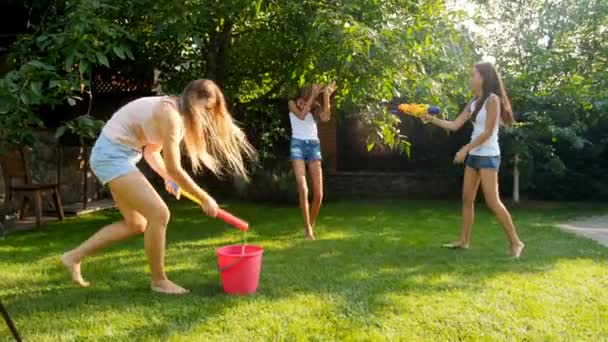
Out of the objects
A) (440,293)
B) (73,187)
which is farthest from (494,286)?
(73,187)

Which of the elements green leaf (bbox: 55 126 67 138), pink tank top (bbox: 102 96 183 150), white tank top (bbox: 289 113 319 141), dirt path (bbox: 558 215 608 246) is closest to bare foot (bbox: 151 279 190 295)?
pink tank top (bbox: 102 96 183 150)

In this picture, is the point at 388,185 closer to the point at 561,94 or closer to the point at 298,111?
the point at 561,94

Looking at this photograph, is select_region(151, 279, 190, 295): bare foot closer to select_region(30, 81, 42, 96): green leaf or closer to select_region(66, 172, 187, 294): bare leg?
select_region(66, 172, 187, 294): bare leg

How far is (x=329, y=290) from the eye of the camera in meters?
3.43

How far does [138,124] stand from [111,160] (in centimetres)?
26

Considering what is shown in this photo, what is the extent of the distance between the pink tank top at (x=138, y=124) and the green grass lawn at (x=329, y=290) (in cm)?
94

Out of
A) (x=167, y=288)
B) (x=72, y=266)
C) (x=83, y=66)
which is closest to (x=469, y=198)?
(x=167, y=288)

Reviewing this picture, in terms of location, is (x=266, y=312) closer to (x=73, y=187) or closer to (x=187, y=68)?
(x=187, y=68)

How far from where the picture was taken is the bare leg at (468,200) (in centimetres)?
462

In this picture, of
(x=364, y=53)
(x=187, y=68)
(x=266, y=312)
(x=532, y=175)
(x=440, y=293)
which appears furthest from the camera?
(x=532, y=175)

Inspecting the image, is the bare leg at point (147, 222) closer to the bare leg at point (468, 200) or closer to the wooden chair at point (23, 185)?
the bare leg at point (468, 200)

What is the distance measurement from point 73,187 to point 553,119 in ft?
23.0

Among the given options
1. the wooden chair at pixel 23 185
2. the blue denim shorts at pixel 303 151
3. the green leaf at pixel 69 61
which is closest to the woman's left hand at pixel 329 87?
the blue denim shorts at pixel 303 151

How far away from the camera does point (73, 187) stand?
7980 mm
